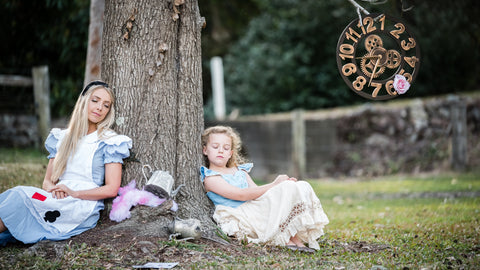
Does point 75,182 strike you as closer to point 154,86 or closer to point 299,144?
point 154,86

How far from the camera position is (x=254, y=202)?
3752 millimetres

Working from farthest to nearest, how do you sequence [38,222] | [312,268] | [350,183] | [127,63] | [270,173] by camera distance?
[270,173] < [350,183] < [127,63] < [38,222] < [312,268]

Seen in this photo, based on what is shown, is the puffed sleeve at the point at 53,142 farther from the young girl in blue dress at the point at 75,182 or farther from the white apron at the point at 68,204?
the white apron at the point at 68,204

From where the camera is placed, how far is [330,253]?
356cm

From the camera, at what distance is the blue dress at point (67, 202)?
3.33 meters

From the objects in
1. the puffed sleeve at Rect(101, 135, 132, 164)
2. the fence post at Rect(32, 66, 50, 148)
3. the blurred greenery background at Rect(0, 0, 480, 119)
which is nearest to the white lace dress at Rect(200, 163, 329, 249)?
the puffed sleeve at Rect(101, 135, 132, 164)

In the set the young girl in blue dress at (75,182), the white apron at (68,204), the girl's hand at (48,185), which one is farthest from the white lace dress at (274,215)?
the girl's hand at (48,185)

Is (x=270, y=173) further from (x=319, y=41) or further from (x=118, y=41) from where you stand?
(x=118, y=41)

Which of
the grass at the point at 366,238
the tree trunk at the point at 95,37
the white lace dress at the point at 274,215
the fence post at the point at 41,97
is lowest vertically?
the grass at the point at 366,238

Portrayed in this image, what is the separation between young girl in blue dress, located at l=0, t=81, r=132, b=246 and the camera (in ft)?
11.0

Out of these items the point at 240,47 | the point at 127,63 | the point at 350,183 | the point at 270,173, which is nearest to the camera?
the point at 127,63

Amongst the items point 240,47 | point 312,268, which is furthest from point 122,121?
point 240,47

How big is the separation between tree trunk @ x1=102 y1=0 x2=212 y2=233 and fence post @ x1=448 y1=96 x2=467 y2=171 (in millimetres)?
6463

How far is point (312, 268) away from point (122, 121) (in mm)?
1784
